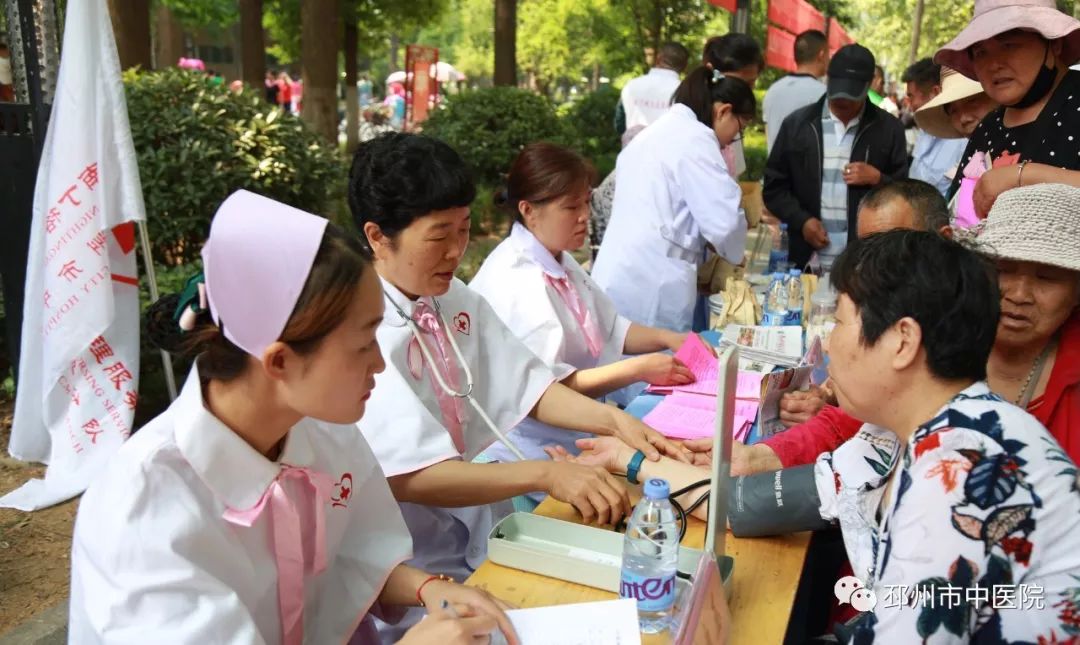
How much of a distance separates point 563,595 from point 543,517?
0.75 feet

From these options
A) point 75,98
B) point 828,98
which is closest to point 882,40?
point 828,98

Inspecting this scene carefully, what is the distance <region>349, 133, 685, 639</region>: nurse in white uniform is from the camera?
7.00 feet

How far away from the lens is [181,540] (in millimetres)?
1376

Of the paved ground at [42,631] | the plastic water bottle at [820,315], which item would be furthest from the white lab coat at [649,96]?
the paved ground at [42,631]

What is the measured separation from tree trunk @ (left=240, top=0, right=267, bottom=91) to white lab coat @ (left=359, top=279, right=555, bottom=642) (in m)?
9.82

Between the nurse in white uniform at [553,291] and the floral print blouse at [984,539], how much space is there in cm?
163

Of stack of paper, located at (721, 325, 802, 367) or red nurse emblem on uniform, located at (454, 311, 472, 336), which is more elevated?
red nurse emblem on uniform, located at (454, 311, 472, 336)

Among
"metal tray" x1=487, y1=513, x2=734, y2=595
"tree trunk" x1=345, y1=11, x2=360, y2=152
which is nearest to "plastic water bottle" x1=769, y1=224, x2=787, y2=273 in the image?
"metal tray" x1=487, y1=513, x2=734, y2=595

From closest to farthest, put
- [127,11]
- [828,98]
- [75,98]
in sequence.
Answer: [75,98] → [828,98] → [127,11]

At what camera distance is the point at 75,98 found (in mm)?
3773

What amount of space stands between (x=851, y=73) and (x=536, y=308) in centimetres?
280

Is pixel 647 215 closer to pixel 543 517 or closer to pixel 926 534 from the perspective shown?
pixel 543 517

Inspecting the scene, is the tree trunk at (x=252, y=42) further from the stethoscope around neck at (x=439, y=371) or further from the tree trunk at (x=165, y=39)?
the stethoscope around neck at (x=439, y=371)

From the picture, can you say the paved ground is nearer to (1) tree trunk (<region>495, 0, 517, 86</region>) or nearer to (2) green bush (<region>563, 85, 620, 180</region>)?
(1) tree trunk (<region>495, 0, 517, 86</region>)
